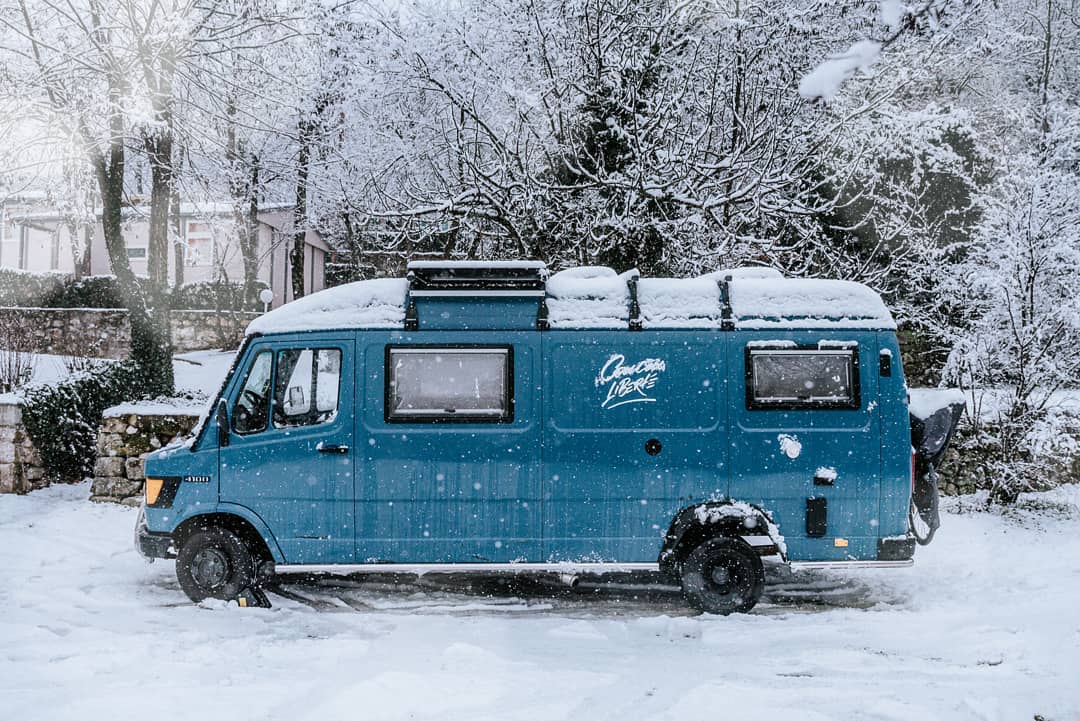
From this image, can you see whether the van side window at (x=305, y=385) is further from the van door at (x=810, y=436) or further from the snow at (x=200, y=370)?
the snow at (x=200, y=370)

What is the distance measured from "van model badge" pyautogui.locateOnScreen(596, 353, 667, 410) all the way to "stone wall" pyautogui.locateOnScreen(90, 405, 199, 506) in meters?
6.19

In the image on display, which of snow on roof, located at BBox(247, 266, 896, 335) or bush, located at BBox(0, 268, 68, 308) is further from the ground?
bush, located at BBox(0, 268, 68, 308)

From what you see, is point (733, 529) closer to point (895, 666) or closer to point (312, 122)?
point (895, 666)

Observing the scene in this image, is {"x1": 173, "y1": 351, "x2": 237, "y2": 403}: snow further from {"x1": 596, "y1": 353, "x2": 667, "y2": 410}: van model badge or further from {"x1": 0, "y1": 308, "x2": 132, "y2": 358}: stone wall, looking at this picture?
{"x1": 596, "y1": 353, "x2": 667, "y2": 410}: van model badge

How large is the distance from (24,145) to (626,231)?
8.91 metres

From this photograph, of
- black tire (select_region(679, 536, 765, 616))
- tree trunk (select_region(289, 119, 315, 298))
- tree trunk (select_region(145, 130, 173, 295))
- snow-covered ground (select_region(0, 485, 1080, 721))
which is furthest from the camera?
tree trunk (select_region(289, 119, 315, 298))

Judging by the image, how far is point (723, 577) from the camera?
21.8ft

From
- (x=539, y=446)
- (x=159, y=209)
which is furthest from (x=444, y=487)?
(x=159, y=209)

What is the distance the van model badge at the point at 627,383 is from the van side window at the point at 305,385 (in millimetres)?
2141

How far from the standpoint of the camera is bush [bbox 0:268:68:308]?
74.4 ft

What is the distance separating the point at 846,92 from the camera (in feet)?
38.6

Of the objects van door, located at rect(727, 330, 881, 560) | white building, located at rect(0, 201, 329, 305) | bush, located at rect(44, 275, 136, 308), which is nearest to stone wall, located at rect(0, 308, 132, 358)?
bush, located at rect(44, 275, 136, 308)

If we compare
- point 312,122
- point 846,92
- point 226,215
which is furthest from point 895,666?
point 226,215

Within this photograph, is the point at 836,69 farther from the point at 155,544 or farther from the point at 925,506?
the point at 155,544
